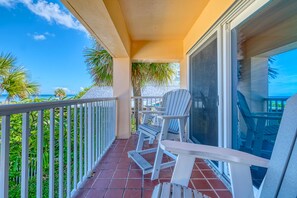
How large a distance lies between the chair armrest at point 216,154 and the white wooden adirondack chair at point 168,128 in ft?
3.81

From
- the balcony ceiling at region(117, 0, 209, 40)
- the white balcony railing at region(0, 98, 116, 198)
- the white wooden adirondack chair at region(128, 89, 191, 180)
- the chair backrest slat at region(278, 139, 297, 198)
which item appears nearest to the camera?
the chair backrest slat at region(278, 139, 297, 198)

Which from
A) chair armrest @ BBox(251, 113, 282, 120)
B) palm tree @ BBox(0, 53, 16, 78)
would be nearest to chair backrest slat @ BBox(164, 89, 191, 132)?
chair armrest @ BBox(251, 113, 282, 120)

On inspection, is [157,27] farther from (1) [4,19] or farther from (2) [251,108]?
(1) [4,19]

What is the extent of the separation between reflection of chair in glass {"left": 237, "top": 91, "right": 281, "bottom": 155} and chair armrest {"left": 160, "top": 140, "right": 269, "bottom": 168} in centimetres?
57

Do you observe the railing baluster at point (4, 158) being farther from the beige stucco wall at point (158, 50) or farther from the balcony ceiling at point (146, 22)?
the beige stucco wall at point (158, 50)

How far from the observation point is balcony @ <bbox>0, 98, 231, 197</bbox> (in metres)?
1.06

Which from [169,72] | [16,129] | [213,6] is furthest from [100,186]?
[169,72]

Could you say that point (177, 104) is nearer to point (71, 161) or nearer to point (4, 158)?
point (71, 161)

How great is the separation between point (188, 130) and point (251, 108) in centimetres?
213

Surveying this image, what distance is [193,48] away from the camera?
338 cm

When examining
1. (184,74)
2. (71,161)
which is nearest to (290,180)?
(71,161)

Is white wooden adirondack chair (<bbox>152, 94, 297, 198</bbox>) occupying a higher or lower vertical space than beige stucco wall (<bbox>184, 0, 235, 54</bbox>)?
lower

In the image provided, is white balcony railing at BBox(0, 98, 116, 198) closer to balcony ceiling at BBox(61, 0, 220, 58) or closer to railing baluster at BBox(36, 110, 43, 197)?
railing baluster at BBox(36, 110, 43, 197)

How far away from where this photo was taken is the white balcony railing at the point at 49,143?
35.3 inches
